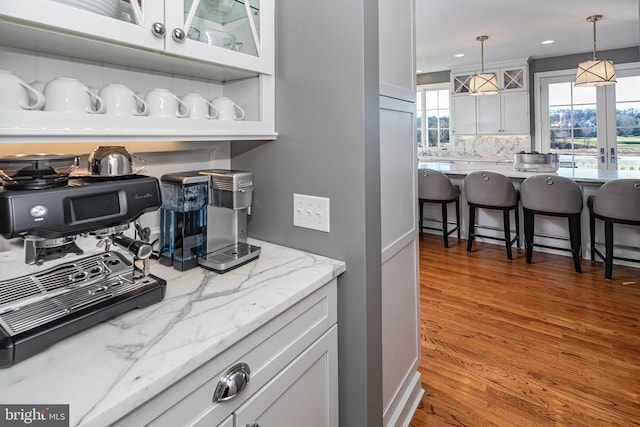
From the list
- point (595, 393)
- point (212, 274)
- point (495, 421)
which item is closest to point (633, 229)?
point (595, 393)

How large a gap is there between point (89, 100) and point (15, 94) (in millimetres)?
157

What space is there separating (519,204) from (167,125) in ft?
13.0

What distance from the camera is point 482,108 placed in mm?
6625

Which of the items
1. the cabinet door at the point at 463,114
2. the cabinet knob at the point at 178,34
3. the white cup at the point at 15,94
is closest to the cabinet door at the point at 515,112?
the cabinet door at the point at 463,114

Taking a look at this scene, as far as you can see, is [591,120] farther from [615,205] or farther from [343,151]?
[343,151]

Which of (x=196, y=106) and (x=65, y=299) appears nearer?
(x=65, y=299)

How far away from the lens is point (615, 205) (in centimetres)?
306

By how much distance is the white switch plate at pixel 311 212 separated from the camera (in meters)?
1.34

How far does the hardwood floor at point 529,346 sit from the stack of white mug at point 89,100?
1646 millimetres

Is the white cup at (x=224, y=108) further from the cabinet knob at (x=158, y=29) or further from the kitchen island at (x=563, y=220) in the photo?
the kitchen island at (x=563, y=220)

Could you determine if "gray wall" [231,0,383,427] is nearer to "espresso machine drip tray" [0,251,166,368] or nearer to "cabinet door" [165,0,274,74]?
"cabinet door" [165,0,274,74]

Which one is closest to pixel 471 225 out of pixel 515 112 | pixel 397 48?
pixel 397 48

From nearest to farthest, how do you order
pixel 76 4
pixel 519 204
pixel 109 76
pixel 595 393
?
pixel 76 4 < pixel 109 76 < pixel 595 393 < pixel 519 204

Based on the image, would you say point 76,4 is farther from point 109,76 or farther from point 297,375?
point 297,375
